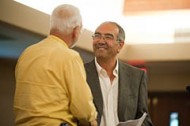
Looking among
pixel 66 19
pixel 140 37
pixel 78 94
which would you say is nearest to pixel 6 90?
pixel 140 37

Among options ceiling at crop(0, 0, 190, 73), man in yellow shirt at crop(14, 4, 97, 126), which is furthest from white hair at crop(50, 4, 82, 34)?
ceiling at crop(0, 0, 190, 73)

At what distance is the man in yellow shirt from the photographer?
1.78 m

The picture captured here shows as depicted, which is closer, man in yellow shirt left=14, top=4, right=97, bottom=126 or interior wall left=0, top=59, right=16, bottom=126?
man in yellow shirt left=14, top=4, right=97, bottom=126

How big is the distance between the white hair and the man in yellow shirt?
115mm

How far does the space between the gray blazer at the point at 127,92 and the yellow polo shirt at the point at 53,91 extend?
1.80 ft

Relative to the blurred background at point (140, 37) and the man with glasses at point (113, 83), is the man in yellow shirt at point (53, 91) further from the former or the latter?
the blurred background at point (140, 37)

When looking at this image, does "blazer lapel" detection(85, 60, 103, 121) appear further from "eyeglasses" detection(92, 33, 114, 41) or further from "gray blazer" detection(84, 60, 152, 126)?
"eyeglasses" detection(92, 33, 114, 41)

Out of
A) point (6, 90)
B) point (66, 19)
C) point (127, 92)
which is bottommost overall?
point (6, 90)

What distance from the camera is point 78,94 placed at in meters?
1.78

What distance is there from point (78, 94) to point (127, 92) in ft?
2.40

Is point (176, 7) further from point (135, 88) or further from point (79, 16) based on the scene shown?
point (79, 16)

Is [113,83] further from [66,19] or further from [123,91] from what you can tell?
[66,19]

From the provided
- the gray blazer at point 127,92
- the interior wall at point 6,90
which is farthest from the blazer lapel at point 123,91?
the interior wall at point 6,90

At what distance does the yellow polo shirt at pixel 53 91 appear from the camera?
1.78 meters
